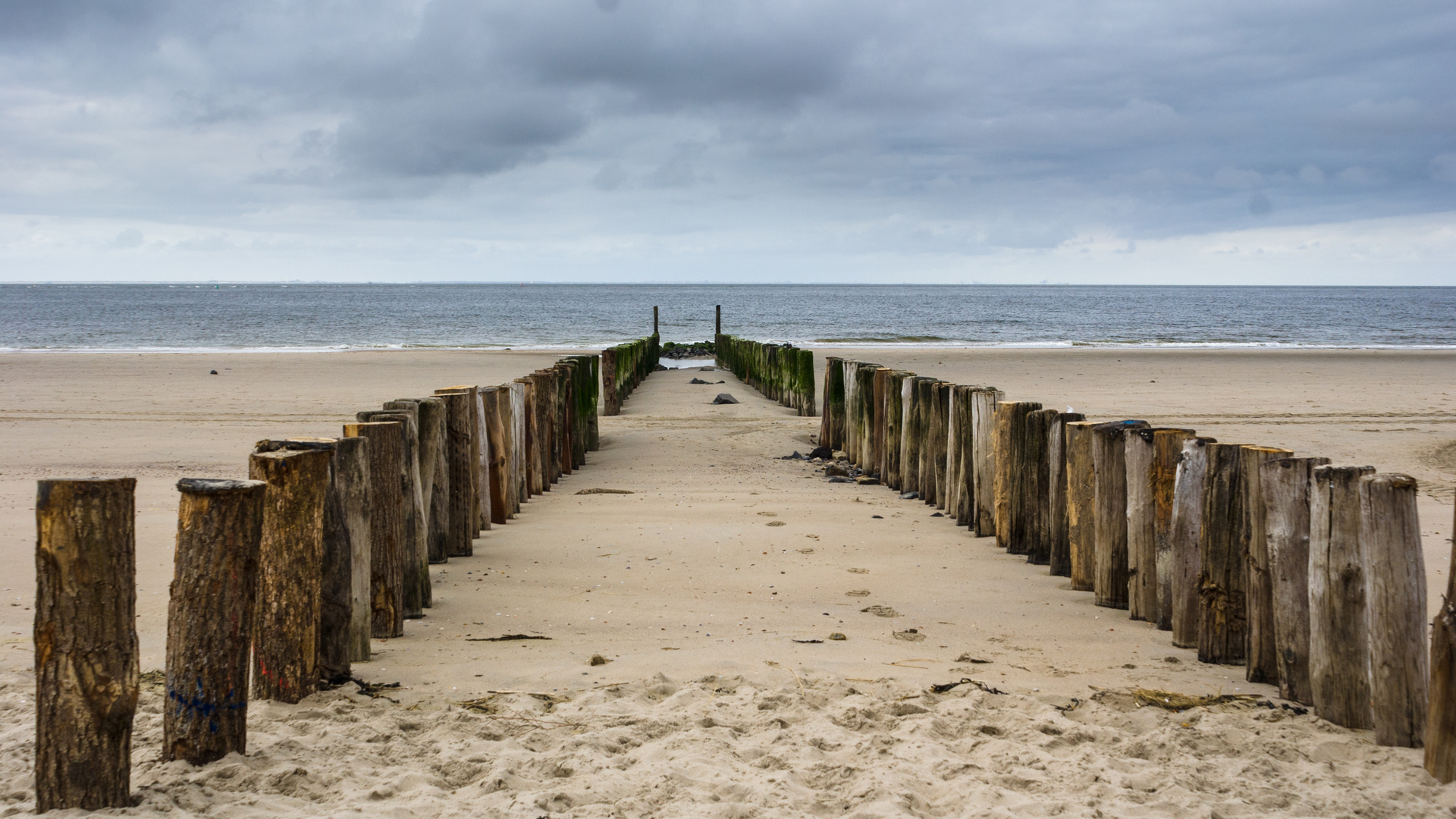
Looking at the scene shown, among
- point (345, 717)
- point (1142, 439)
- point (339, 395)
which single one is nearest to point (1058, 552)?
point (1142, 439)

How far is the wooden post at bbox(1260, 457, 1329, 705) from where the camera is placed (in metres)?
3.53

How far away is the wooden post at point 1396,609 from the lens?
10.2 feet

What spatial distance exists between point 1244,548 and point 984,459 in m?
2.54

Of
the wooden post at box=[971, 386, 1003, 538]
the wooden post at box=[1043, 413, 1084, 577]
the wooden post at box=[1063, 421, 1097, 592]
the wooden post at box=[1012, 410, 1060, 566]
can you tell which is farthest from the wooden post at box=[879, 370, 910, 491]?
the wooden post at box=[1063, 421, 1097, 592]

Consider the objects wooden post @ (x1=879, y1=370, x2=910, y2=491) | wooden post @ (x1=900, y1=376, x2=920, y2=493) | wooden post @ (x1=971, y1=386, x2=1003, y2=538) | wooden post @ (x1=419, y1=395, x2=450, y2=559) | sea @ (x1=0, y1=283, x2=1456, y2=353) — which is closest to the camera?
wooden post @ (x1=419, y1=395, x2=450, y2=559)

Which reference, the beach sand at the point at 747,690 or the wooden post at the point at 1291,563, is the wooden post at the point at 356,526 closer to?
the beach sand at the point at 747,690

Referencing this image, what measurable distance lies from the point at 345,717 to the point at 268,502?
80cm

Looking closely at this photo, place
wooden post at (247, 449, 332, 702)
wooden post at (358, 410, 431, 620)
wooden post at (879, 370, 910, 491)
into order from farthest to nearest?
wooden post at (879, 370, 910, 491) < wooden post at (358, 410, 431, 620) < wooden post at (247, 449, 332, 702)

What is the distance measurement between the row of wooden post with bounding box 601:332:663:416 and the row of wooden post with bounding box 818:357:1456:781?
870cm

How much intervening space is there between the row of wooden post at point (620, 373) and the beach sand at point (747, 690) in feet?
18.6

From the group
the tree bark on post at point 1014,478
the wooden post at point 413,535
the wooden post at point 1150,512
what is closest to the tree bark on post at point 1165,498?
the wooden post at point 1150,512

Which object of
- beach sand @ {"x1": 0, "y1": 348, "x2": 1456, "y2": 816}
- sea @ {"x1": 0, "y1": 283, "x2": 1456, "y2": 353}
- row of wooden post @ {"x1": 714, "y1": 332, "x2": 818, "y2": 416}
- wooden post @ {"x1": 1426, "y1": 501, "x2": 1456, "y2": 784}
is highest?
sea @ {"x1": 0, "y1": 283, "x2": 1456, "y2": 353}

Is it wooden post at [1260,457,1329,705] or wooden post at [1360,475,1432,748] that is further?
wooden post at [1260,457,1329,705]

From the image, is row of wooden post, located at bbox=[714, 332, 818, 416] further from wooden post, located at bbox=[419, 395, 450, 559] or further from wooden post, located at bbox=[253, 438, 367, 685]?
wooden post, located at bbox=[253, 438, 367, 685]
